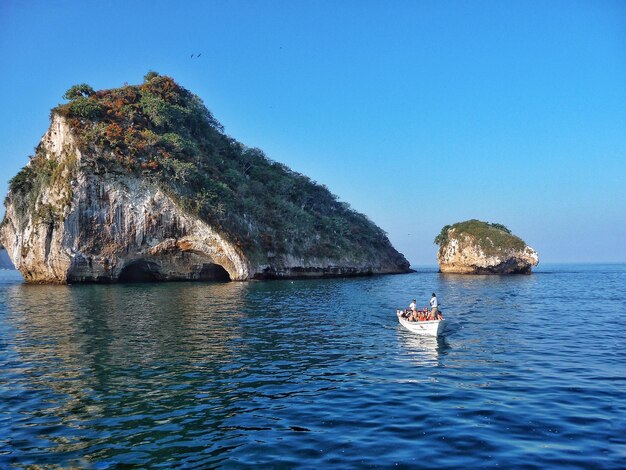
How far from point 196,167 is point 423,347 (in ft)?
189

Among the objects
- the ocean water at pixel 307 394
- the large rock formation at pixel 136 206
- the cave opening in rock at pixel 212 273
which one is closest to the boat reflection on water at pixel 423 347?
the ocean water at pixel 307 394

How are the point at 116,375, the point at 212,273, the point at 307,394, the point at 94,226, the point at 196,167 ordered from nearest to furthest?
the point at 307,394 → the point at 116,375 → the point at 94,226 → the point at 196,167 → the point at 212,273

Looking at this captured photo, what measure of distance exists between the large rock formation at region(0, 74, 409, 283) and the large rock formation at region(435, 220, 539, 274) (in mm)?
43188

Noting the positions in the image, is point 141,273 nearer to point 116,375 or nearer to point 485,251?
point 116,375

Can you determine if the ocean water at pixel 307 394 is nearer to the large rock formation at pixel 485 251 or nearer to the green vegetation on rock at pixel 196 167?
the green vegetation on rock at pixel 196 167

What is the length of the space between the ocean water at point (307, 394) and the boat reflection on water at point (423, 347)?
5.7 inches

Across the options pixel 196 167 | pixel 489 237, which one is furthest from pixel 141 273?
pixel 489 237

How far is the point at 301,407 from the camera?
1307 cm

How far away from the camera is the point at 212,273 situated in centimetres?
7775

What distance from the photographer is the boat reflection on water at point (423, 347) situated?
63.2 ft

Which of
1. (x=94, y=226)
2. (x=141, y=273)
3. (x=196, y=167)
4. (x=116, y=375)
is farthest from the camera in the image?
(x=141, y=273)

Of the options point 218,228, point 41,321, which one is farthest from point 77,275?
point 41,321

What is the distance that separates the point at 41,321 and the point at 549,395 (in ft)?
97.5

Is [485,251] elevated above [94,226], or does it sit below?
below
